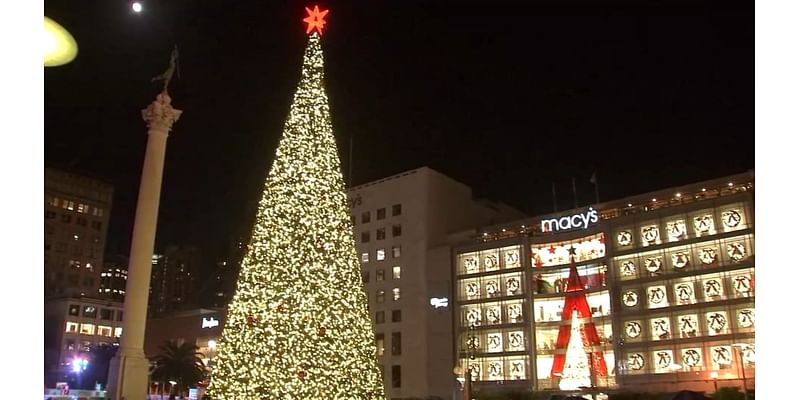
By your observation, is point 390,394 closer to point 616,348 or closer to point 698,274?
point 616,348

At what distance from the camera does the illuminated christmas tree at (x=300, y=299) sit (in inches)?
739

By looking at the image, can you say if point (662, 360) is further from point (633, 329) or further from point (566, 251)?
point (566, 251)

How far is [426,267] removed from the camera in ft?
251

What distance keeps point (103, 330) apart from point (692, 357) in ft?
292

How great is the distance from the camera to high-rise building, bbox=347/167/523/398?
236 ft

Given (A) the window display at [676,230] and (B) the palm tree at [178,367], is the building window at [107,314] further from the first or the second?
(A) the window display at [676,230]

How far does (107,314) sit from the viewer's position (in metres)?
105

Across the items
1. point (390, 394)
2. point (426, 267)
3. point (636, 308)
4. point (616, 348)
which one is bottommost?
point (390, 394)

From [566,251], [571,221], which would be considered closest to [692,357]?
[566,251]

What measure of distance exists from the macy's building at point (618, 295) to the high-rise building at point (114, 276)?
312ft

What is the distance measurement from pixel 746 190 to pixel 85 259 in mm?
103661

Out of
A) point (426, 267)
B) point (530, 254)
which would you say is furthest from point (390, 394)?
point (530, 254)

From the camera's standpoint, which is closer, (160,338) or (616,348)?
(616,348)

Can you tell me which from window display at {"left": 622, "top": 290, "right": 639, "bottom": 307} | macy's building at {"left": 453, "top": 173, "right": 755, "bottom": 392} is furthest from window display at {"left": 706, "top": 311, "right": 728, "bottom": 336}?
window display at {"left": 622, "top": 290, "right": 639, "bottom": 307}
